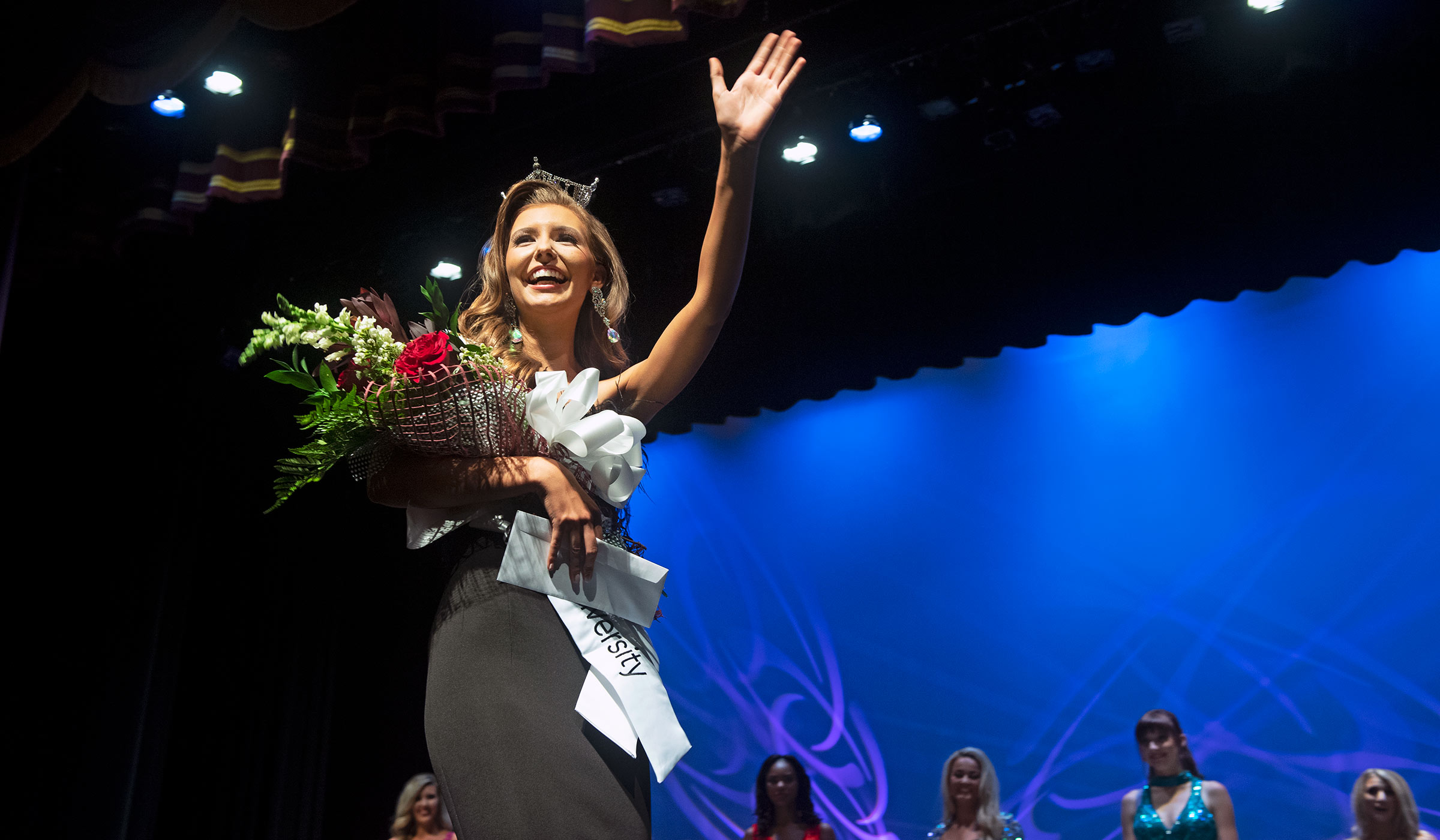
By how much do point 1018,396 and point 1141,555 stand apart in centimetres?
94

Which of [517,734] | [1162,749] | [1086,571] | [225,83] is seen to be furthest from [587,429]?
[1086,571]

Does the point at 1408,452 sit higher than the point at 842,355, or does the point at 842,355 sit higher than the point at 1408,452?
the point at 842,355

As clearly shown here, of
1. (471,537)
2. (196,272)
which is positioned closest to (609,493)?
(471,537)

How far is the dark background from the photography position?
458 centimetres

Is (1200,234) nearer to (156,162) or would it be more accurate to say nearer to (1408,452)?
(1408,452)

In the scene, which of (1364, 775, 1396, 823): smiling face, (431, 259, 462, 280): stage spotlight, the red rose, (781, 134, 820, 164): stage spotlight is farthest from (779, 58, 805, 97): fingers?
(431, 259, 462, 280): stage spotlight

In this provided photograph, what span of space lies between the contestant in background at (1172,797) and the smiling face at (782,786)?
56.1 inches

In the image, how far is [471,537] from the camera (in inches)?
50.7

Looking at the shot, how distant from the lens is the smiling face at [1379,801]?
159 inches

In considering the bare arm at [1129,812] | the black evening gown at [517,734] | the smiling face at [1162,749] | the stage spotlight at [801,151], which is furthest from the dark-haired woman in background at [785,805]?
the black evening gown at [517,734]

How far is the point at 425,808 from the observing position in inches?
221

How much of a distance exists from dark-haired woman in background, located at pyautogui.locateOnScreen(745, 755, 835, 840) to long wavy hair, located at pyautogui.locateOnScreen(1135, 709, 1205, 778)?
144 centimetres

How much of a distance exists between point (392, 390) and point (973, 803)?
4.20 m

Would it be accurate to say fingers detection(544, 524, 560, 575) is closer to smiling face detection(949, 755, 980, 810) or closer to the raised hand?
the raised hand
